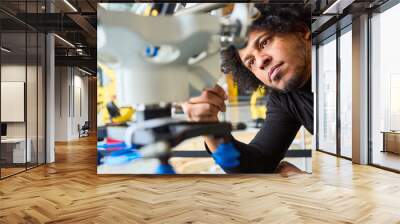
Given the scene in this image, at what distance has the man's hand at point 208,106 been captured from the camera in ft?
19.2

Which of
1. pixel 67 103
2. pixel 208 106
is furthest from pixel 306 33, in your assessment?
pixel 67 103

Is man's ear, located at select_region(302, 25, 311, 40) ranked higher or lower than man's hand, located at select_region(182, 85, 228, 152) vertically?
higher

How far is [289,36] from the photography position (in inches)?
236

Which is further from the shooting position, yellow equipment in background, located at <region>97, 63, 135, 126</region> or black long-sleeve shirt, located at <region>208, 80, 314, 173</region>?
black long-sleeve shirt, located at <region>208, 80, 314, 173</region>

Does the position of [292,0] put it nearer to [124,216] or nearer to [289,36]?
[289,36]

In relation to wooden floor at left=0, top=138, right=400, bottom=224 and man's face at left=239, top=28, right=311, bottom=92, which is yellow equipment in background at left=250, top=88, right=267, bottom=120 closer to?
man's face at left=239, top=28, right=311, bottom=92

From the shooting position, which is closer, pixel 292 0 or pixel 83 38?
pixel 292 0

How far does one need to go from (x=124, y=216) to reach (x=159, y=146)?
7.18 feet

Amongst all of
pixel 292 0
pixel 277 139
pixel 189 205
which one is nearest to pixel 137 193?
pixel 189 205

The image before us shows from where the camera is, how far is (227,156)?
599 cm

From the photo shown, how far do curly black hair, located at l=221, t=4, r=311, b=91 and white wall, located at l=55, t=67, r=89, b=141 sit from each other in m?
10.0

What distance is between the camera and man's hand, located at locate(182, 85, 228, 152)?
5.87 meters

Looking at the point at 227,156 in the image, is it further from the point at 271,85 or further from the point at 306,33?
the point at 306,33

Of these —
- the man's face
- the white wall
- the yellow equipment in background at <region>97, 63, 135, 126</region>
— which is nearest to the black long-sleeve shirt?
the man's face
